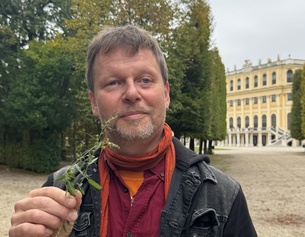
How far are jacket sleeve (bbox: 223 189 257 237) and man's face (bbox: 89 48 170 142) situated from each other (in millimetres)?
451

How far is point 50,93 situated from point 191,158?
13.4 m

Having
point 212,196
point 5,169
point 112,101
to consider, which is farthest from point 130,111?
point 5,169

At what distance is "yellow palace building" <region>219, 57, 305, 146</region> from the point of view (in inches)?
2793

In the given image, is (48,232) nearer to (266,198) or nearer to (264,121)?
(266,198)

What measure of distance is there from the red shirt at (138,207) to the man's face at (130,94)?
0.19 meters

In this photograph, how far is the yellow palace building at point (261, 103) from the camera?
70938 mm

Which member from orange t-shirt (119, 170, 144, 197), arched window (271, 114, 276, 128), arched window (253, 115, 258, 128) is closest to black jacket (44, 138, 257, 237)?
orange t-shirt (119, 170, 144, 197)

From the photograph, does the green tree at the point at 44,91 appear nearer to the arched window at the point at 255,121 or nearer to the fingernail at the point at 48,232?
the fingernail at the point at 48,232

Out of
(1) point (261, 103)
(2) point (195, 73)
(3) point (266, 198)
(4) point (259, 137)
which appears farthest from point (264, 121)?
(3) point (266, 198)

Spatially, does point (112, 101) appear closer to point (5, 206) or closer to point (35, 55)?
point (5, 206)

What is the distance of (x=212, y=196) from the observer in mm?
1529

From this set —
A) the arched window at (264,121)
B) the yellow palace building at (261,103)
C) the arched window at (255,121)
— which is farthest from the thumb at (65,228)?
the arched window at (255,121)

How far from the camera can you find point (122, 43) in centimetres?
161

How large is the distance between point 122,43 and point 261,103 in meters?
78.4
